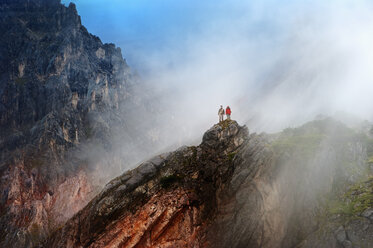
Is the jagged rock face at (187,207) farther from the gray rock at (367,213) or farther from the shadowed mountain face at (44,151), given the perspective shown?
the shadowed mountain face at (44,151)

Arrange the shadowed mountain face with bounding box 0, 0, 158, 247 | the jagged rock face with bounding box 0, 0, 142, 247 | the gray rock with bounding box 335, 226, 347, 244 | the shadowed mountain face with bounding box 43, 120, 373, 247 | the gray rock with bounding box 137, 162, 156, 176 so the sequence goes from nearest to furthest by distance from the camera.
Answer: the gray rock with bounding box 335, 226, 347, 244 → the shadowed mountain face with bounding box 43, 120, 373, 247 → the gray rock with bounding box 137, 162, 156, 176 → the jagged rock face with bounding box 0, 0, 142, 247 → the shadowed mountain face with bounding box 0, 0, 158, 247

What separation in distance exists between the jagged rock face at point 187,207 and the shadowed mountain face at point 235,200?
12cm

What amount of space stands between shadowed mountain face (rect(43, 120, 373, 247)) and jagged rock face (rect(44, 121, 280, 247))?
121 mm

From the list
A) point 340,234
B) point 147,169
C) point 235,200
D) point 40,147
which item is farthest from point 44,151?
point 340,234

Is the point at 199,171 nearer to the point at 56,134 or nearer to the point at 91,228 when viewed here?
the point at 91,228

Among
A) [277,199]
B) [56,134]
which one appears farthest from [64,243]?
[56,134]

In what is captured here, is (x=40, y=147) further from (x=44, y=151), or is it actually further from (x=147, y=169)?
(x=147, y=169)

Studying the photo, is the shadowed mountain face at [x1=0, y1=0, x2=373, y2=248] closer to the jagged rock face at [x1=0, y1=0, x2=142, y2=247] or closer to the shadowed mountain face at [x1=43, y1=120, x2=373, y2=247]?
the shadowed mountain face at [x1=43, y1=120, x2=373, y2=247]

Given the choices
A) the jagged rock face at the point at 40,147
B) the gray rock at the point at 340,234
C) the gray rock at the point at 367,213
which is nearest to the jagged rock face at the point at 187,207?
the gray rock at the point at 340,234

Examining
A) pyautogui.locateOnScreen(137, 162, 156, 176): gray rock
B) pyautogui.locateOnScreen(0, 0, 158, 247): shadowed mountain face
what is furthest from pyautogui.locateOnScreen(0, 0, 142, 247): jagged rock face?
pyautogui.locateOnScreen(137, 162, 156, 176): gray rock

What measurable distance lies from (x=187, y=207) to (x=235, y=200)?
6.79 meters

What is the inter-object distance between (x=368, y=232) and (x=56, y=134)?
182074mm

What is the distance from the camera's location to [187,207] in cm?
3444

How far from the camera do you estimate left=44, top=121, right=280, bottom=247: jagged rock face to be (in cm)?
3136
